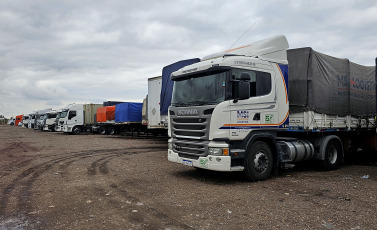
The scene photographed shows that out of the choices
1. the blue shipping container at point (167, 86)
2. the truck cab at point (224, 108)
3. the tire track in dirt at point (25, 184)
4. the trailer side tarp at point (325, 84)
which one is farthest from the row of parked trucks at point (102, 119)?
the truck cab at point (224, 108)

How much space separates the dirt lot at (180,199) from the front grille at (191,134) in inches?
30.5

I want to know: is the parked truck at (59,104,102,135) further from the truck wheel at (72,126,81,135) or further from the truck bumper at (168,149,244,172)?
the truck bumper at (168,149,244,172)

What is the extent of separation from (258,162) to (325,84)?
369 centimetres

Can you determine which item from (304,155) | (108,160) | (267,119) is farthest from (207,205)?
(108,160)

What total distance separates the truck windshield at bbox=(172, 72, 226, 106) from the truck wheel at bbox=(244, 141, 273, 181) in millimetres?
1576

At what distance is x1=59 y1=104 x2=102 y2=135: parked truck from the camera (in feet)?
97.9

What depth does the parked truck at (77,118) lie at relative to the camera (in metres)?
29.8

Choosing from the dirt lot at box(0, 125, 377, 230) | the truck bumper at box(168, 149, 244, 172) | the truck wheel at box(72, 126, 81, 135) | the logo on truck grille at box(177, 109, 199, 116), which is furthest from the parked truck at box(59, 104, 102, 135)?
the truck bumper at box(168, 149, 244, 172)

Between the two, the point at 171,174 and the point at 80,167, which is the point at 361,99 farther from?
the point at 80,167

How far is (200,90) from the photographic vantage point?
24.4 feet

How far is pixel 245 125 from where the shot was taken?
721 cm

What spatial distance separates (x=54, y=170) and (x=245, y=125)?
6.04m

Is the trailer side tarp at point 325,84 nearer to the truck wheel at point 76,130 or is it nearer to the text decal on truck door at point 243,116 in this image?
the text decal on truck door at point 243,116

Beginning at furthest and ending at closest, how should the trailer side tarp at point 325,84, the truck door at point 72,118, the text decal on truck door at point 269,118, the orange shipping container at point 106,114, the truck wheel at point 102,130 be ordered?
1. the truck wheel at point 102,130
2. the truck door at point 72,118
3. the orange shipping container at point 106,114
4. the trailer side tarp at point 325,84
5. the text decal on truck door at point 269,118
